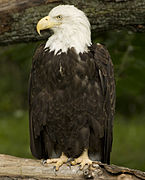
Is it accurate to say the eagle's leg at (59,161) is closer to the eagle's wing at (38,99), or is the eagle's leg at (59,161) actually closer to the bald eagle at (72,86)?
the bald eagle at (72,86)

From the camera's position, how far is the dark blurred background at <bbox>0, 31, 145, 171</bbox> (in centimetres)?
611

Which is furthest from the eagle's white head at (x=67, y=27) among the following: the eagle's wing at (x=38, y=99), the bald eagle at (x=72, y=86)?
the eagle's wing at (x=38, y=99)

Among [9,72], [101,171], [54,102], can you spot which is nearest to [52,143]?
[54,102]

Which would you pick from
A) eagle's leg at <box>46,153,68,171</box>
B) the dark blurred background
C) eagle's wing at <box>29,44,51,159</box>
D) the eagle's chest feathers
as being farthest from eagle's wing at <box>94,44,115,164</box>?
the dark blurred background

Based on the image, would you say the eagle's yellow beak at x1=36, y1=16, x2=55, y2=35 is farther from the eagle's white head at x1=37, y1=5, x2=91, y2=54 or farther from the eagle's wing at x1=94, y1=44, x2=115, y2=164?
the eagle's wing at x1=94, y1=44, x2=115, y2=164

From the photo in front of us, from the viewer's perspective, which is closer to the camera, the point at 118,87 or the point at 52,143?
the point at 52,143

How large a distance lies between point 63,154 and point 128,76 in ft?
4.76

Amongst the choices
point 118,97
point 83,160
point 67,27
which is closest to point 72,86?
point 67,27

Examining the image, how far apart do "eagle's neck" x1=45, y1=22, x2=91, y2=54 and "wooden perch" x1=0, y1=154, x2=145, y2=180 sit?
1186mm

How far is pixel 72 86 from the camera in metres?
4.96

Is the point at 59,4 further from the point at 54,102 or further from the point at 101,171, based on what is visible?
the point at 101,171

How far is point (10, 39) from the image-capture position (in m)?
5.55

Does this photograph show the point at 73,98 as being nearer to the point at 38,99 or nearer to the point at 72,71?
the point at 72,71

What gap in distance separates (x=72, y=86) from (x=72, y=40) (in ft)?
1.60
